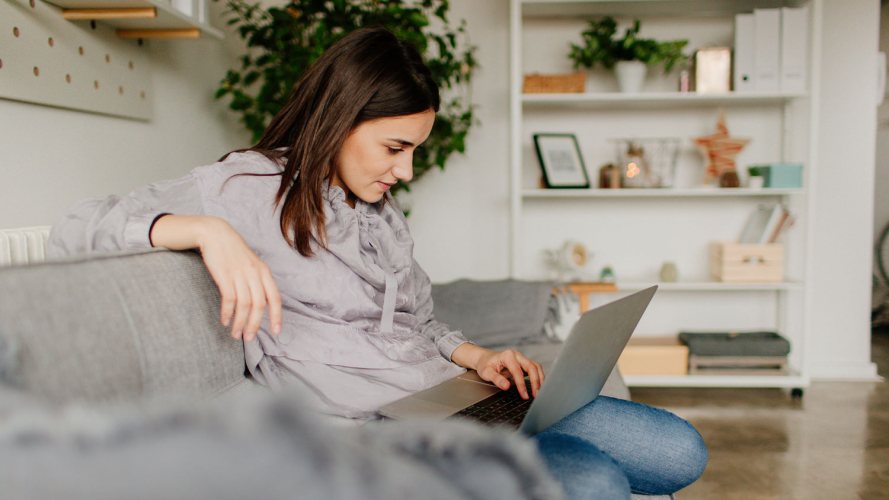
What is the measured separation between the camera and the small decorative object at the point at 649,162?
2756 mm

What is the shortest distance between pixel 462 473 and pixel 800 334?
9.10 ft

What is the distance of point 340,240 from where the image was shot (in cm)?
114

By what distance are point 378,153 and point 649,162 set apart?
1.86 meters

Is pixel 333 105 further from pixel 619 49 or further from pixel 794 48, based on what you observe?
pixel 794 48

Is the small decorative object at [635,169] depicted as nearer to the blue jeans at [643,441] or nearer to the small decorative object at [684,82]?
the small decorative object at [684,82]

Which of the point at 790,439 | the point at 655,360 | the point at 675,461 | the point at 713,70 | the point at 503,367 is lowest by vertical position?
the point at 790,439

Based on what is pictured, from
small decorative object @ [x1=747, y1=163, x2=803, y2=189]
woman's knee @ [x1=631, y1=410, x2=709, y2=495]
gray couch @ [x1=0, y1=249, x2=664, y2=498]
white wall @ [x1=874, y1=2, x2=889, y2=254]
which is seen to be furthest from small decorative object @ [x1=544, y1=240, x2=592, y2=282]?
white wall @ [x1=874, y1=2, x2=889, y2=254]

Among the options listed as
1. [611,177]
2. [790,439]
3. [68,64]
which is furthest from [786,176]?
[68,64]

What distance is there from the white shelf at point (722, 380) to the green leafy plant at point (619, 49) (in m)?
1.22

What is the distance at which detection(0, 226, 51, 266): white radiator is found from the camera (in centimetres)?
112

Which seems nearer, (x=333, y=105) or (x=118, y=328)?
(x=118, y=328)

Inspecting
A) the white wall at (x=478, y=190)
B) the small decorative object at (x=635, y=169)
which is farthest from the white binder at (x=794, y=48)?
the white wall at (x=478, y=190)

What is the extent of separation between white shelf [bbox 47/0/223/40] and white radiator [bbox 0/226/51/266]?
1.92 ft

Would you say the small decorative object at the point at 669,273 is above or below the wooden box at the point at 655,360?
above
